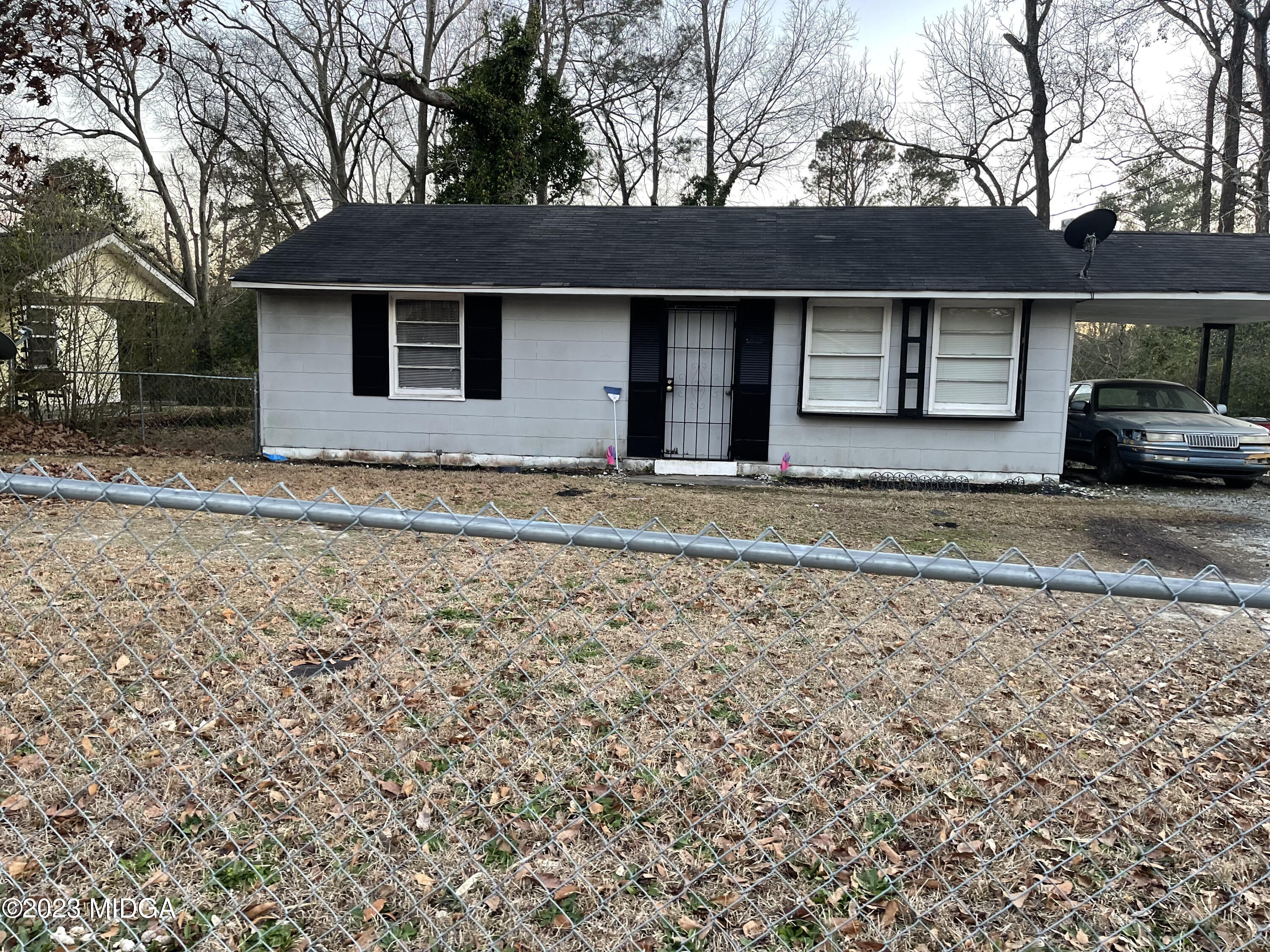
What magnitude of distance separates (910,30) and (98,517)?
Answer: 87.0ft

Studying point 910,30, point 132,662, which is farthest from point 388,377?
point 910,30

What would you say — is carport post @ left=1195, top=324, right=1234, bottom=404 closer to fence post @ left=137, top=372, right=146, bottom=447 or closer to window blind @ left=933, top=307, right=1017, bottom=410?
window blind @ left=933, top=307, right=1017, bottom=410

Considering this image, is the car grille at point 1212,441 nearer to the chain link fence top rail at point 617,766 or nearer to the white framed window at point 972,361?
the white framed window at point 972,361

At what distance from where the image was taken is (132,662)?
12.4 ft

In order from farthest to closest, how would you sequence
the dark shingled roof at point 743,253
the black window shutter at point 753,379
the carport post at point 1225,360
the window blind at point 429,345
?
the carport post at point 1225,360, the window blind at point 429,345, the black window shutter at point 753,379, the dark shingled roof at point 743,253

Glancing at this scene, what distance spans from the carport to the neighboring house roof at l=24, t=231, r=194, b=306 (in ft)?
46.0

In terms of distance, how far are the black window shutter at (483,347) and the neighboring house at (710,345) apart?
25mm

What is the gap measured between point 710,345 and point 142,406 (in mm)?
A: 9164

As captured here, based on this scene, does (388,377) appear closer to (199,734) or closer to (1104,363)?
(199,734)

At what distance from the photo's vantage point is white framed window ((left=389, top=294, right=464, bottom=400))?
37.5 feet

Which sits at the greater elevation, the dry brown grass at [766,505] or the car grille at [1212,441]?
the car grille at [1212,441]

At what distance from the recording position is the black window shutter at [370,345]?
11.4 meters

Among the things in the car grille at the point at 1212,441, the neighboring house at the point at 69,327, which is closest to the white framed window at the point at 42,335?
the neighboring house at the point at 69,327

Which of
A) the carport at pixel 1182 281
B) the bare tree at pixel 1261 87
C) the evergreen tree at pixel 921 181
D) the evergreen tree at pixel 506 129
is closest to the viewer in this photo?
the carport at pixel 1182 281
